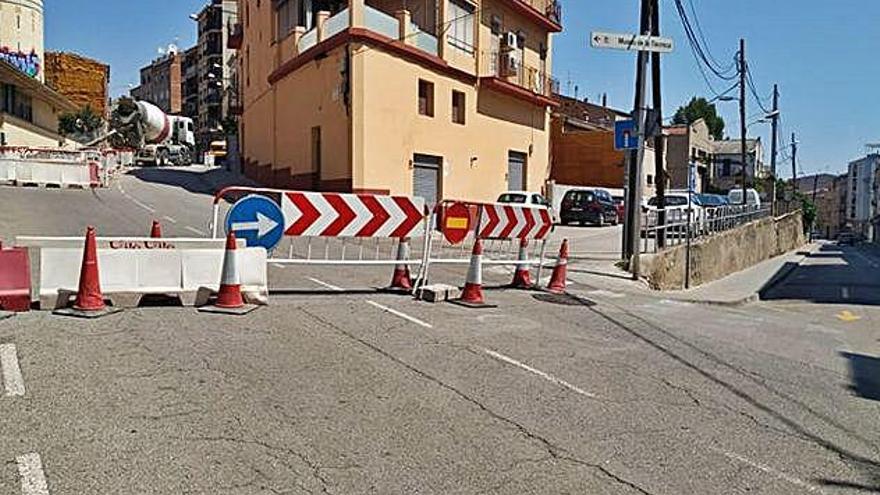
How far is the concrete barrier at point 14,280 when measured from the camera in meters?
7.61

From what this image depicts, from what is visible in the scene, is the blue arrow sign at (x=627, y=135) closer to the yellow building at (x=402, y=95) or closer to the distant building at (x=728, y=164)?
the yellow building at (x=402, y=95)

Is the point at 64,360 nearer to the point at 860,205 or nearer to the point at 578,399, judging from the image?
the point at 578,399

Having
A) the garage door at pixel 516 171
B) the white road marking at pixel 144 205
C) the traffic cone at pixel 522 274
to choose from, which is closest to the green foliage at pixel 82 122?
the white road marking at pixel 144 205

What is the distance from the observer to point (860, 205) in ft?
385

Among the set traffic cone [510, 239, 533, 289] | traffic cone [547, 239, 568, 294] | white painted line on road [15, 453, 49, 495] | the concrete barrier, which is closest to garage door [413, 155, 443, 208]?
traffic cone [510, 239, 533, 289]

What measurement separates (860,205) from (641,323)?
12580cm

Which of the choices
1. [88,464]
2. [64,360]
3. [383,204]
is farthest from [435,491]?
[383,204]

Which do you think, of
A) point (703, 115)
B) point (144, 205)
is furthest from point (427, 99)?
point (703, 115)

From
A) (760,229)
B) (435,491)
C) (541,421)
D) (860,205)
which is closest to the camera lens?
(435,491)

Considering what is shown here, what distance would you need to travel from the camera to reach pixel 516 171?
36.6 m

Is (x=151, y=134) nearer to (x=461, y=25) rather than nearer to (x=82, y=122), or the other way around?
(x=82, y=122)

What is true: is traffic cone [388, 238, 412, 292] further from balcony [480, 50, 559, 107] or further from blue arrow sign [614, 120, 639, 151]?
balcony [480, 50, 559, 107]

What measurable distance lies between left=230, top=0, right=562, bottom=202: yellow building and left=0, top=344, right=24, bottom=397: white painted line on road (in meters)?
19.1

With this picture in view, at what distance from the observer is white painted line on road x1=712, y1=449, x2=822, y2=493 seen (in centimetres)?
449
